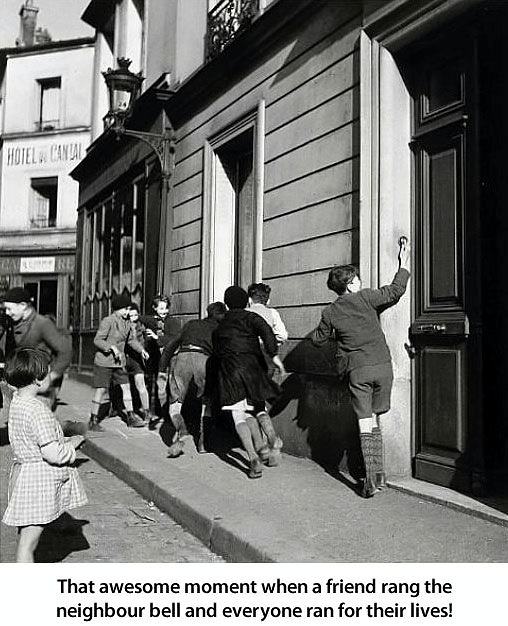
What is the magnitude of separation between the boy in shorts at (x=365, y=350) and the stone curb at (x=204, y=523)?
43.2 inches

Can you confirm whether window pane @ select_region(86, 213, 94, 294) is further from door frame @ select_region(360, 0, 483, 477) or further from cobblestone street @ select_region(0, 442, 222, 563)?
door frame @ select_region(360, 0, 483, 477)

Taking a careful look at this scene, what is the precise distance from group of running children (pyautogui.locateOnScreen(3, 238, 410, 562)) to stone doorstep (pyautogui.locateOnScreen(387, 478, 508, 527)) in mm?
227

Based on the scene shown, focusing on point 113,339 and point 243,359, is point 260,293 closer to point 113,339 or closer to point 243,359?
point 243,359

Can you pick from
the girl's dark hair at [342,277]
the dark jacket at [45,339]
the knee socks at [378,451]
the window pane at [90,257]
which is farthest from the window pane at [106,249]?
the knee socks at [378,451]

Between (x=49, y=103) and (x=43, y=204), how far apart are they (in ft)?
18.2

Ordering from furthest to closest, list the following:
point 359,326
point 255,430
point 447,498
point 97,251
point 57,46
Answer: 1. point 57,46
2. point 97,251
3. point 255,430
4. point 359,326
5. point 447,498

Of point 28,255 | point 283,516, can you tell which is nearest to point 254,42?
point 283,516

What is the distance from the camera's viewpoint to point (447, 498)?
497cm

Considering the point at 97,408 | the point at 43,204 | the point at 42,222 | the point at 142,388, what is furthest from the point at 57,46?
the point at 97,408

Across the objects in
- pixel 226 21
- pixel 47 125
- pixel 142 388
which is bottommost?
pixel 142 388

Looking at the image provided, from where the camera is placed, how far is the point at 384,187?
229 inches

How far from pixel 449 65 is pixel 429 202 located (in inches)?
40.7

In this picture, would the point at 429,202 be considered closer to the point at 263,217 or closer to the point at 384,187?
the point at 384,187
